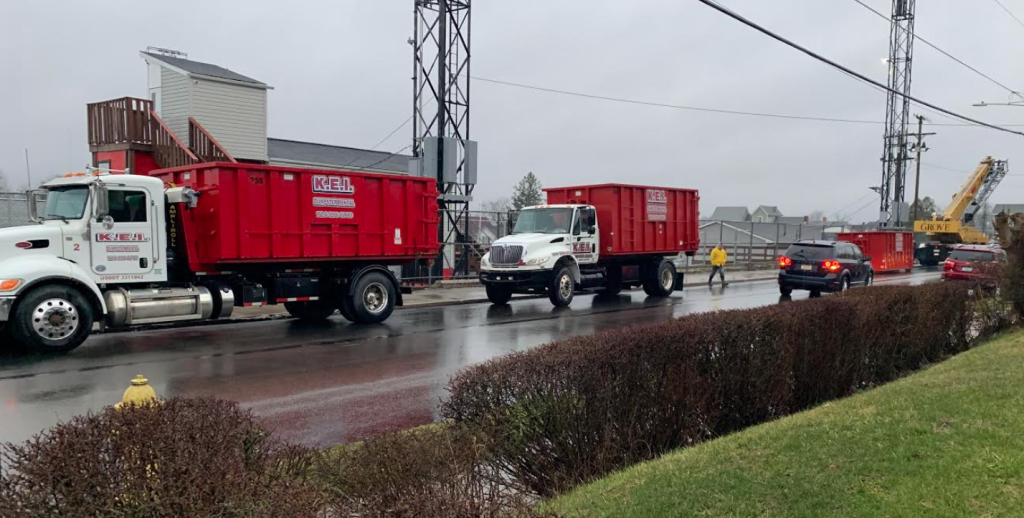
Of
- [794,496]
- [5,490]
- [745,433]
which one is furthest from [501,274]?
[5,490]

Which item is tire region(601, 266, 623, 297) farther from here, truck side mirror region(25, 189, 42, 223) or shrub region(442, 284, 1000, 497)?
truck side mirror region(25, 189, 42, 223)

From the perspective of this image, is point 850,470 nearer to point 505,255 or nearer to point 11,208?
point 505,255

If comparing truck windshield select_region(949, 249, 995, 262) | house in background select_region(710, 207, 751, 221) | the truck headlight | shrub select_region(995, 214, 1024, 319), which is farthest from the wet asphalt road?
house in background select_region(710, 207, 751, 221)

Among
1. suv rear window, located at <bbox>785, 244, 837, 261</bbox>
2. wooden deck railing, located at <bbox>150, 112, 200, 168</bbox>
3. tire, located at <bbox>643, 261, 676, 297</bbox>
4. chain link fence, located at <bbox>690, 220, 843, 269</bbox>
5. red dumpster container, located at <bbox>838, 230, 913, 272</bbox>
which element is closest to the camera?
suv rear window, located at <bbox>785, 244, 837, 261</bbox>

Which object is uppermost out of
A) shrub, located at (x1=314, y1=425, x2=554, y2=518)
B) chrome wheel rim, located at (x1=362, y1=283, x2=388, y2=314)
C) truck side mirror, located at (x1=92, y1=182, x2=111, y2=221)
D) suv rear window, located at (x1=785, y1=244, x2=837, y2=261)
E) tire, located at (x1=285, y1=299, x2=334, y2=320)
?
truck side mirror, located at (x1=92, y1=182, x2=111, y2=221)

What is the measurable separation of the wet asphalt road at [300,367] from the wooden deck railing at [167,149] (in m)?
8.31

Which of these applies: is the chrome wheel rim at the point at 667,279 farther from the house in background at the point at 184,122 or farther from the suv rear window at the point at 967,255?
the house in background at the point at 184,122

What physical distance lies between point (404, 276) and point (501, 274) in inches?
201

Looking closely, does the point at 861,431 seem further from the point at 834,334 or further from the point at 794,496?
the point at 834,334

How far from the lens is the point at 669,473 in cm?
454

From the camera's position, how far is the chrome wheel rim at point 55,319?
10.5m

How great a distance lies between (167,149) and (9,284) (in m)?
12.0

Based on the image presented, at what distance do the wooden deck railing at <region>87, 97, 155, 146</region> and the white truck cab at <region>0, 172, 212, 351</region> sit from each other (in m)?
10.8

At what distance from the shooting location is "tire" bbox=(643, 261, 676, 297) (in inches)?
846
